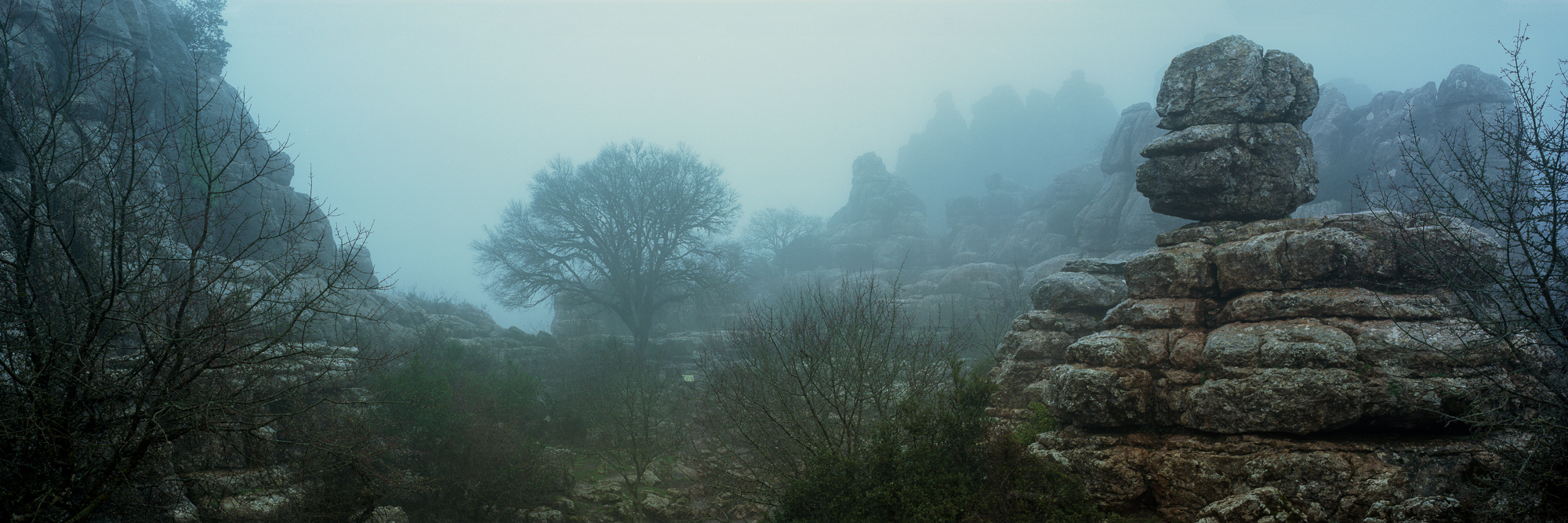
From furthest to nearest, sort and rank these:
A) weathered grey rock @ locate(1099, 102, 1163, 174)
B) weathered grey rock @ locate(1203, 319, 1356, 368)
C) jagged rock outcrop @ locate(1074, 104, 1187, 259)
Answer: weathered grey rock @ locate(1099, 102, 1163, 174), jagged rock outcrop @ locate(1074, 104, 1187, 259), weathered grey rock @ locate(1203, 319, 1356, 368)

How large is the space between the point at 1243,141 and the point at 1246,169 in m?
0.55

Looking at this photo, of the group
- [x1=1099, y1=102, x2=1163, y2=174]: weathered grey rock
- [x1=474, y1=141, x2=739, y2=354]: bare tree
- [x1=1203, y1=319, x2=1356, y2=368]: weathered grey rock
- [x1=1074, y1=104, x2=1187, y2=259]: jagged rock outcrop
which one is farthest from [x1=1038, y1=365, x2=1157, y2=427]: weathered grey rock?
[x1=1099, y1=102, x2=1163, y2=174]: weathered grey rock

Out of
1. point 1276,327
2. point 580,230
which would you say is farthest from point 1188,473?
point 580,230

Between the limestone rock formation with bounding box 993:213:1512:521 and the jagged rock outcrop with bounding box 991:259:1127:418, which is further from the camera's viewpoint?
the jagged rock outcrop with bounding box 991:259:1127:418

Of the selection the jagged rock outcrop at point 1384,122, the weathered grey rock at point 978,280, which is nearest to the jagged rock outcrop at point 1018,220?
the weathered grey rock at point 978,280

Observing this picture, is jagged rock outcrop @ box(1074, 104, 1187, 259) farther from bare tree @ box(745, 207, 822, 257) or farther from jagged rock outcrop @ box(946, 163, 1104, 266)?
bare tree @ box(745, 207, 822, 257)

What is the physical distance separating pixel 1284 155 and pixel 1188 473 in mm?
6824

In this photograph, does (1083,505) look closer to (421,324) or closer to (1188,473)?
(1188,473)

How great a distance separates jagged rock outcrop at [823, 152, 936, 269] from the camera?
56.2 meters

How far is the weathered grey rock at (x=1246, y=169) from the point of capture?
11.0m

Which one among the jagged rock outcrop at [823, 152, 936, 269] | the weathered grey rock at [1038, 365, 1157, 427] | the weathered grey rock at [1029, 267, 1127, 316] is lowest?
the weathered grey rock at [1038, 365, 1157, 427]

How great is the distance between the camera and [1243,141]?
1109cm

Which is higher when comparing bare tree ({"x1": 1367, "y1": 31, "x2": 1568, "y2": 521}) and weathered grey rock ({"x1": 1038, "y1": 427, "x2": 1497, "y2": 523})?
bare tree ({"x1": 1367, "y1": 31, "x2": 1568, "y2": 521})

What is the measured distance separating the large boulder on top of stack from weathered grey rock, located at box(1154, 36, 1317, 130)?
0.01 m
